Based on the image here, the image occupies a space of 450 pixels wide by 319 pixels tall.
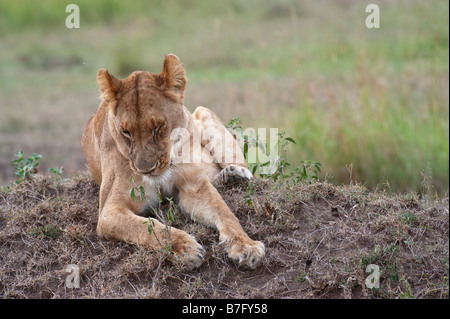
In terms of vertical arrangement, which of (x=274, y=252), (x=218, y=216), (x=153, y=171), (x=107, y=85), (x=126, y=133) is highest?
(x=107, y=85)

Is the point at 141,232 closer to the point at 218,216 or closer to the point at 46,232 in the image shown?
the point at 218,216

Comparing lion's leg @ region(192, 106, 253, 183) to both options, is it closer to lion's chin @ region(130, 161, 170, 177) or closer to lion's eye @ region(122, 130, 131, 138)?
lion's chin @ region(130, 161, 170, 177)

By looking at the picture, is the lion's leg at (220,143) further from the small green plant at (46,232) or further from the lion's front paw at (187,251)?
the small green plant at (46,232)

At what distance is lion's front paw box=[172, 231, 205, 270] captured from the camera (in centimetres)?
347

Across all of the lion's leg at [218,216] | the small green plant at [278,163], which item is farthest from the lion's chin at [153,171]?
the small green plant at [278,163]

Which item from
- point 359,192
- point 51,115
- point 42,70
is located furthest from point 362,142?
point 42,70

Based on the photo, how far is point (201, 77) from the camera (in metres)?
10.3

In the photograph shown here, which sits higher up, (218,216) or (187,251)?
(218,216)

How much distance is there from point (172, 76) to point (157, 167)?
598 millimetres

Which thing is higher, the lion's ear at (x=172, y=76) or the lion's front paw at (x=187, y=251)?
the lion's ear at (x=172, y=76)

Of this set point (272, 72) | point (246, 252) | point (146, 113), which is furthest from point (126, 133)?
point (272, 72)

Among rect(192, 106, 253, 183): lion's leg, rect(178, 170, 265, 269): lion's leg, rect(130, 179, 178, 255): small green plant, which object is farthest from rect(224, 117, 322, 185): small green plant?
rect(130, 179, 178, 255): small green plant

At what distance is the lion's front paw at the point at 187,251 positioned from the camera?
11.4ft

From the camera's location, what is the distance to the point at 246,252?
3.46 m
